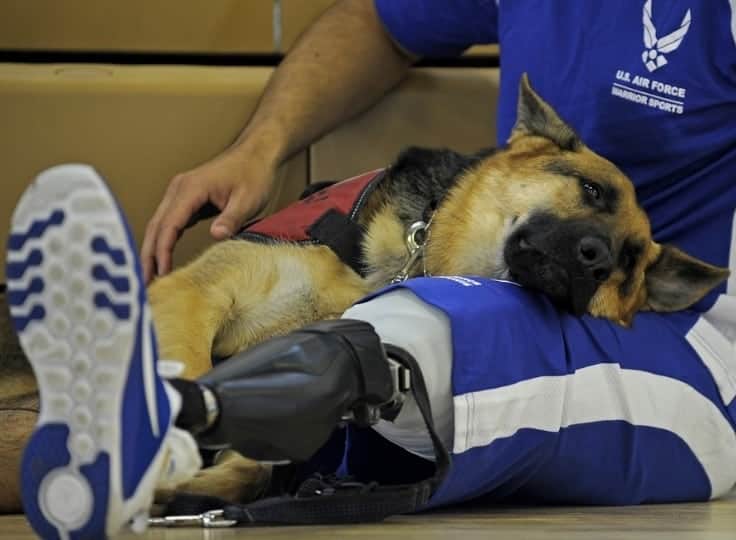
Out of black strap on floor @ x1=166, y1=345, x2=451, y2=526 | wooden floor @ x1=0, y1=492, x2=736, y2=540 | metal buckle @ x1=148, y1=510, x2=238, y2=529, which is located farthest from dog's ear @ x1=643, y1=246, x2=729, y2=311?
metal buckle @ x1=148, y1=510, x2=238, y2=529

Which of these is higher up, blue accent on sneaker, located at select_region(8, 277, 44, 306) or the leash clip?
blue accent on sneaker, located at select_region(8, 277, 44, 306)

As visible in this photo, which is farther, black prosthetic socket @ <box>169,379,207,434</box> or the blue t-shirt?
the blue t-shirt

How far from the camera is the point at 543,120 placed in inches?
91.7

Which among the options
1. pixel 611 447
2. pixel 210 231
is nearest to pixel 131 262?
pixel 611 447

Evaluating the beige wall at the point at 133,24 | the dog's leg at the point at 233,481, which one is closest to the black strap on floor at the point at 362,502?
the dog's leg at the point at 233,481

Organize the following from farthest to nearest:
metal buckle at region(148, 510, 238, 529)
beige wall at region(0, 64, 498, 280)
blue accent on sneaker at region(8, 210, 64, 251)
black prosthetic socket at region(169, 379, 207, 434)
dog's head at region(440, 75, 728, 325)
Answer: beige wall at region(0, 64, 498, 280) → dog's head at region(440, 75, 728, 325) → metal buckle at region(148, 510, 238, 529) → black prosthetic socket at region(169, 379, 207, 434) → blue accent on sneaker at region(8, 210, 64, 251)

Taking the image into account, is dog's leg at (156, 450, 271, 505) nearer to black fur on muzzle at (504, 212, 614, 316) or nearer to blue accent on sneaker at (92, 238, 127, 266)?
black fur on muzzle at (504, 212, 614, 316)

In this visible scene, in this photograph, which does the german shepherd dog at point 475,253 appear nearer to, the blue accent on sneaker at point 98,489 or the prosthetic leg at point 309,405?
the prosthetic leg at point 309,405

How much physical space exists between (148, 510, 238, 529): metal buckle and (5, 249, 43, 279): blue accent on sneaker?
1.79 feet

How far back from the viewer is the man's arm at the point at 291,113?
8.32ft

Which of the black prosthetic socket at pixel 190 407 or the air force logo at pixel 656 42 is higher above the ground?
the air force logo at pixel 656 42

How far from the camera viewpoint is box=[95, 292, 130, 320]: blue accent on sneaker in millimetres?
1128

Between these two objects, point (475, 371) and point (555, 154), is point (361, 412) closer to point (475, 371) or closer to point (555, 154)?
point (475, 371)

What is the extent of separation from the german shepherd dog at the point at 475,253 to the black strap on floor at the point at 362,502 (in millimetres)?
498
